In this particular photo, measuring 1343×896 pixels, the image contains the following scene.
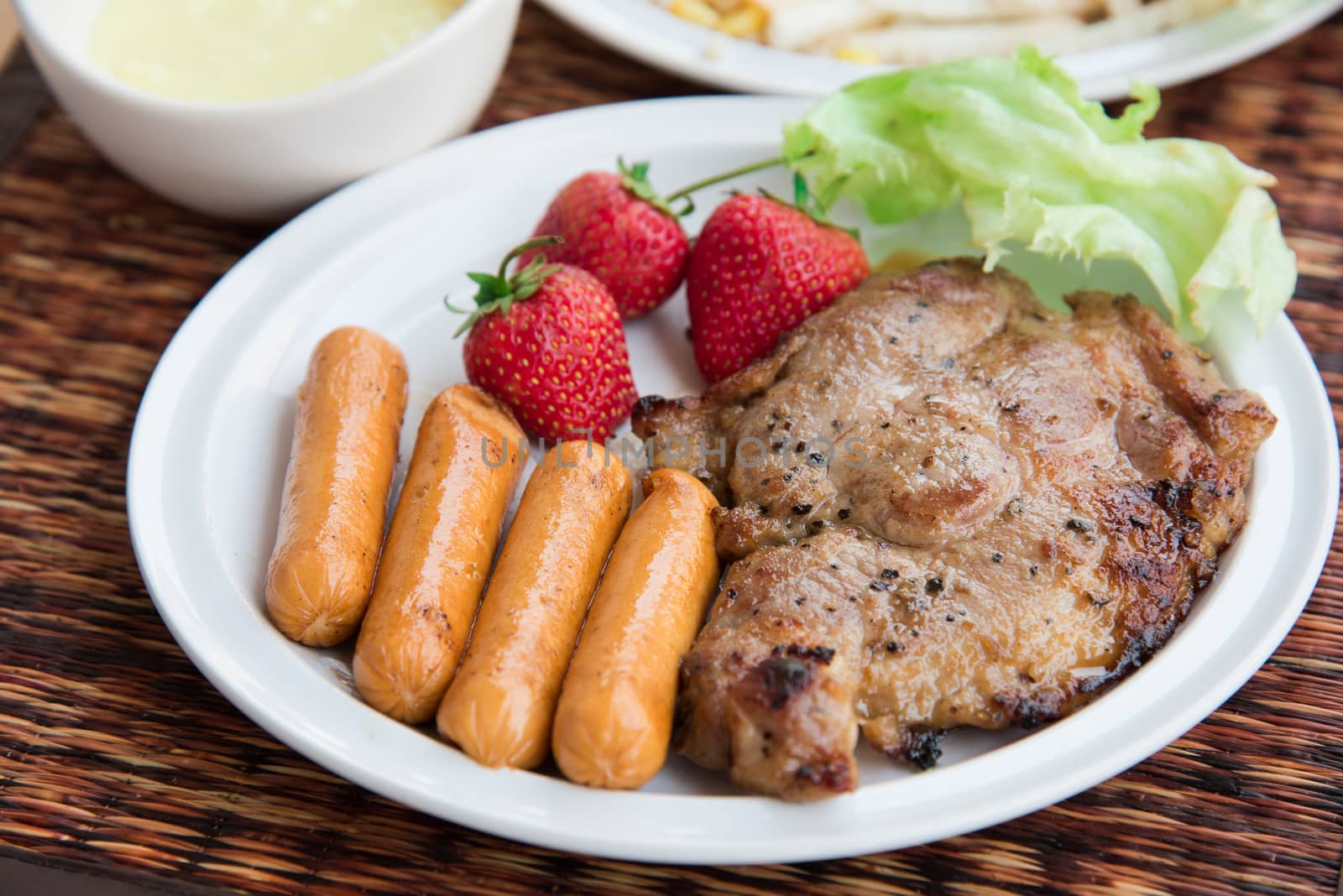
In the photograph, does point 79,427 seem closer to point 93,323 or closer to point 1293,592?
point 93,323

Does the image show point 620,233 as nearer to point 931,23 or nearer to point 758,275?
point 758,275

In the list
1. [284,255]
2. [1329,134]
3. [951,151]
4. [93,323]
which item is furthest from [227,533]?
[1329,134]

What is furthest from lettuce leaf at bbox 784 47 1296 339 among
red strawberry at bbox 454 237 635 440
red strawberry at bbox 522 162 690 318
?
red strawberry at bbox 454 237 635 440

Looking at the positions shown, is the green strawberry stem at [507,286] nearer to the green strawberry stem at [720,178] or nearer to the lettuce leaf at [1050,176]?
the green strawberry stem at [720,178]

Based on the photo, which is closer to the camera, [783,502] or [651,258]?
[783,502]

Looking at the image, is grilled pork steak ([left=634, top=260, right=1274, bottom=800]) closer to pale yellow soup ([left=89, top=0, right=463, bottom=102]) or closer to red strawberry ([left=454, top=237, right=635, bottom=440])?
red strawberry ([left=454, top=237, right=635, bottom=440])
